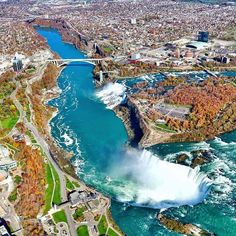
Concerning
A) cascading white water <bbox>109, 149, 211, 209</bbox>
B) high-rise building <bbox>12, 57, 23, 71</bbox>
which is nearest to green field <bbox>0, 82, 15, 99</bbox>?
high-rise building <bbox>12, 57, 23, 71</bbox>

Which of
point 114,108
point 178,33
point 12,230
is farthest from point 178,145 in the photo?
point 178,33

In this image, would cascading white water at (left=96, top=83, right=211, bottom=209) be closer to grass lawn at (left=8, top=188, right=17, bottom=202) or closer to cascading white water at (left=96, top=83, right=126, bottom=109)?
grass lawn at (left=8, top=188, right=17, bottom=202)

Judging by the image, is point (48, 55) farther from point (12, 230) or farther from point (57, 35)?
point (12, 230)

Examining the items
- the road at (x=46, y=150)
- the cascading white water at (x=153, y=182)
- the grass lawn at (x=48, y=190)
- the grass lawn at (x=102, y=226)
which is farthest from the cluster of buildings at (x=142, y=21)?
the grass lawn at (x=102, y=226)

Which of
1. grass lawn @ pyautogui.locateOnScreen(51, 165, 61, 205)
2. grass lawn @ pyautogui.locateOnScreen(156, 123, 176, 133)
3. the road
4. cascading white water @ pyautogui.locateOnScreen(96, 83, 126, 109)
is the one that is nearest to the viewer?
the road

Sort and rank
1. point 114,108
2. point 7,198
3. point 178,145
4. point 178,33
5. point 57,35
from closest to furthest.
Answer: point 7,198
point 178,145
point 114,108
point 178,33
point 57,35

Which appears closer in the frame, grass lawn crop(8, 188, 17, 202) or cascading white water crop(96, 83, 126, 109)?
grass lawn crop(8, 188, 17, 202)

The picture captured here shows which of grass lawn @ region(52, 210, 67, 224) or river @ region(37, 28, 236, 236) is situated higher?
grass lawn @ region(52, 210, 67, 224)
